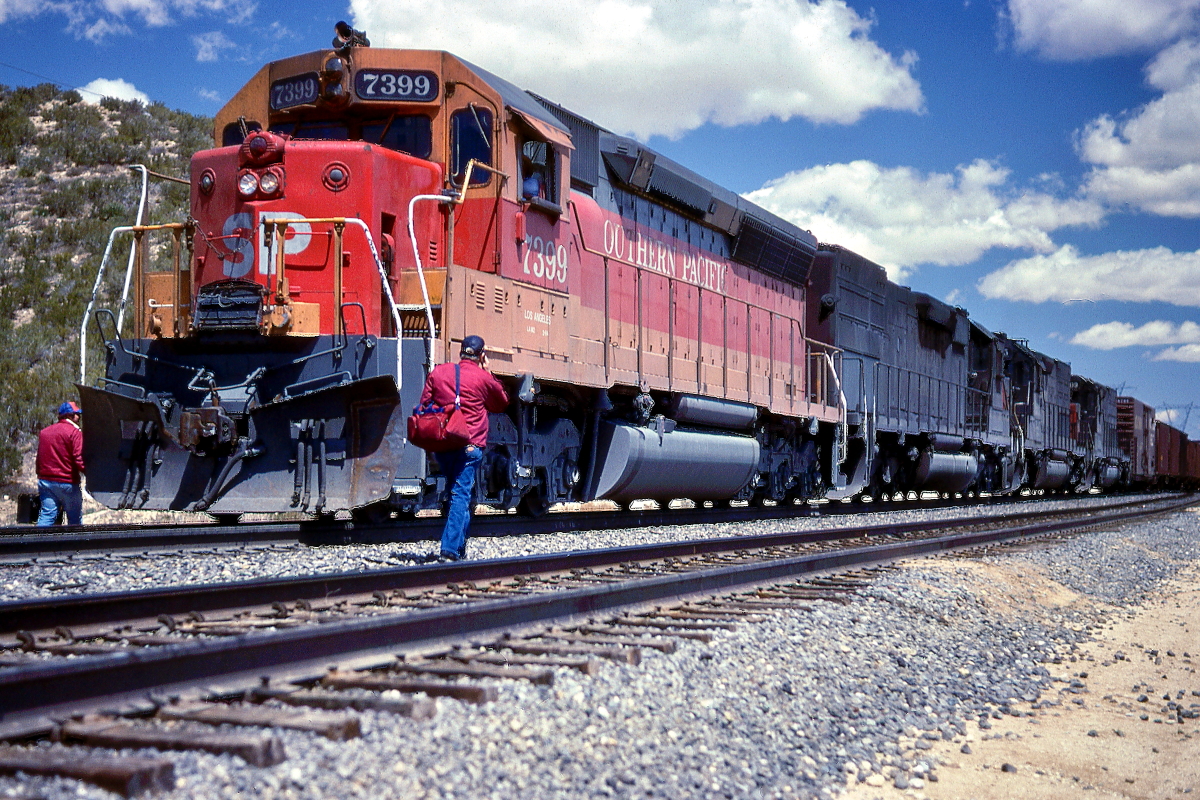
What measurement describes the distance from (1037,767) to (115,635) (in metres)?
3.39

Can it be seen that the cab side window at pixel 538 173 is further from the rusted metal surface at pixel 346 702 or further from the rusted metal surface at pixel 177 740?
the rusted metal surface at pixel 177 740

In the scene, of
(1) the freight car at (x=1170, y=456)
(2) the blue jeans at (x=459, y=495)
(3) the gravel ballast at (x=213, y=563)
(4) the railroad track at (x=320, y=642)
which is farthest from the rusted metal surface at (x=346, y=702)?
(1) the freight car at (x=1170, y=456)

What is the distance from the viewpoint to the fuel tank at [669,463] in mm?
10562

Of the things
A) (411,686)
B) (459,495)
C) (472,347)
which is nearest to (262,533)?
(459,495)

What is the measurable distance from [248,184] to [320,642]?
5.54 m

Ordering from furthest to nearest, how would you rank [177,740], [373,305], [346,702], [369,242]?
[373,305]
[369,242]
[346,702]
[177,740]

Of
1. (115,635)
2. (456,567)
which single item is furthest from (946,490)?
(115,635)

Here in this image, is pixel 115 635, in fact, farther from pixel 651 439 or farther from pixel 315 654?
pixel 651 439

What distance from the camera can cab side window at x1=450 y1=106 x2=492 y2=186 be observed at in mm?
8836

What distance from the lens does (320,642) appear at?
3.54m

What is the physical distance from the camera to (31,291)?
26.6 m

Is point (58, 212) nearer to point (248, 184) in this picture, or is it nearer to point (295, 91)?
point (295, 91)

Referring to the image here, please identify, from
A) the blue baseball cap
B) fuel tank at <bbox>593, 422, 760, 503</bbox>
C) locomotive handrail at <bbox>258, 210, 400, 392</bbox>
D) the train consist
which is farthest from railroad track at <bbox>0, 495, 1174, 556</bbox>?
the blue baseball cap

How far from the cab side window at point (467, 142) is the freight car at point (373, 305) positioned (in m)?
0.02
